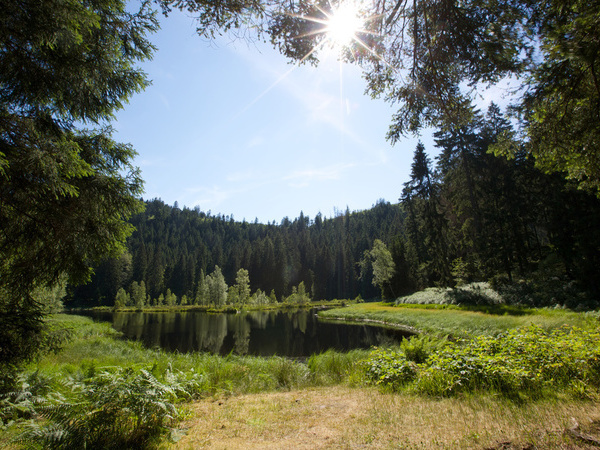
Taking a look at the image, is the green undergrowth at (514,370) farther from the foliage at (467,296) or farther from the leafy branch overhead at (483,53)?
the foliage at (467,296)

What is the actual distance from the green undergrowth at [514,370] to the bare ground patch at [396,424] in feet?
1.55

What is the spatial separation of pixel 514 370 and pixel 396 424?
2.31 meters

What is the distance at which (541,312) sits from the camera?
48.2 feet

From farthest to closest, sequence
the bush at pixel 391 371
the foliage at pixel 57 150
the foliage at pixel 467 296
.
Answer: the foliage at pixel 467 296 → the bush at pixel 391 371 → the foliage at pixel 57 150

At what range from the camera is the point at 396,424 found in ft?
11.6

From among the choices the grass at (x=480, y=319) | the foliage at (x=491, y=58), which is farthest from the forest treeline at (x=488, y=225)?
the grass at (x=480, y=319)

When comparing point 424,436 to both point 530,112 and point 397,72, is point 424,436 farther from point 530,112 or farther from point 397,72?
point 397,72

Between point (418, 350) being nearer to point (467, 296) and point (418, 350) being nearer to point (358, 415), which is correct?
point (358, 415)

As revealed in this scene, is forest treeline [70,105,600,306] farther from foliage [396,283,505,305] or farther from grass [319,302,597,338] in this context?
grass [319,302,597,338]

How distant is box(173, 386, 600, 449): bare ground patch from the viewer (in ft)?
9.44

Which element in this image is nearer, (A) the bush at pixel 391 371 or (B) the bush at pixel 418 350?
(A) the bush at pixel 391 371

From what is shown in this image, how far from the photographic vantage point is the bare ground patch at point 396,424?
2877 mm

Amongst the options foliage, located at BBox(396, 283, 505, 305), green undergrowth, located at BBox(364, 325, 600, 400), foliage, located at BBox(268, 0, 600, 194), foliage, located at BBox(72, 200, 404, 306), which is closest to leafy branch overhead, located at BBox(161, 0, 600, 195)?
foliage, located at BBox(268, 0, 600, 194)

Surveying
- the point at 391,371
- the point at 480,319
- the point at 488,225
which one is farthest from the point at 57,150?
the point at 488,225
